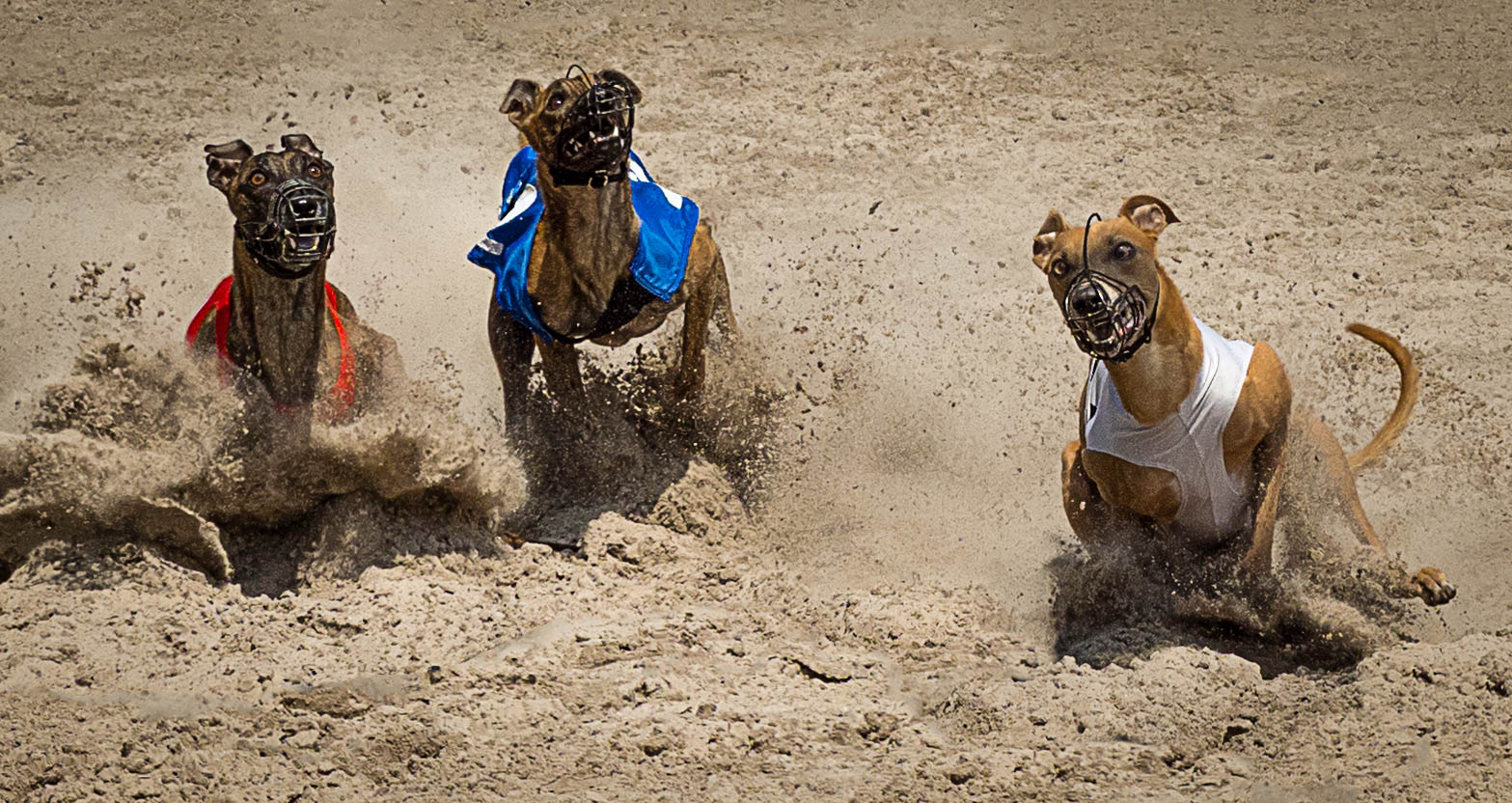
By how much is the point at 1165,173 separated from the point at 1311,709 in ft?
15.1

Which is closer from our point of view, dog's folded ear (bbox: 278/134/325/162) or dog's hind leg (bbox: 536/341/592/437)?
dog's folded ear (bbox: 278/134/325/162)

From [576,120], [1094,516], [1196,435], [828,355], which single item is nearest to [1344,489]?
[1196,435]

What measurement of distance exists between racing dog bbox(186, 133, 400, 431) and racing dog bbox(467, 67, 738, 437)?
24.5 inches

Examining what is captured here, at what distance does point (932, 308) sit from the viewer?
8.24 meters

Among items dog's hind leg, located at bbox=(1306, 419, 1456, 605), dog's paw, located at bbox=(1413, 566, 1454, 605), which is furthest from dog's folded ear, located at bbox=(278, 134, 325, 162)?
dog's paw, located at bbox=(1413, 566, 1454, 605)

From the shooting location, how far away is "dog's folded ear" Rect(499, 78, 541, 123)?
5.83 m

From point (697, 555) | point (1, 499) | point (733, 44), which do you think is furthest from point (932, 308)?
point (1, 499)

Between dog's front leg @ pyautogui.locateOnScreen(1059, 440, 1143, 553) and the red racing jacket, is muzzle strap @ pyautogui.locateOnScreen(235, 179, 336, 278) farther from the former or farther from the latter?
dog's front leg @ pyautogui.locateOnScreen(1059, 440, 1143, 553)

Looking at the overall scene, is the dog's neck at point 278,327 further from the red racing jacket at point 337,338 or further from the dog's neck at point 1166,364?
the dog's neck at point 1166,364

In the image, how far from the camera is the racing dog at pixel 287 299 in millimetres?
5469

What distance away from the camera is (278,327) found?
5.74 meters

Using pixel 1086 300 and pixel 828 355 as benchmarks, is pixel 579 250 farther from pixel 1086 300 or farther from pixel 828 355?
pixel 1086 300

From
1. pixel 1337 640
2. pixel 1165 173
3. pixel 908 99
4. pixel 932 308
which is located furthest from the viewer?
pixel 908 99

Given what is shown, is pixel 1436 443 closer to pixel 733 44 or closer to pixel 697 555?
pixel 697 555
